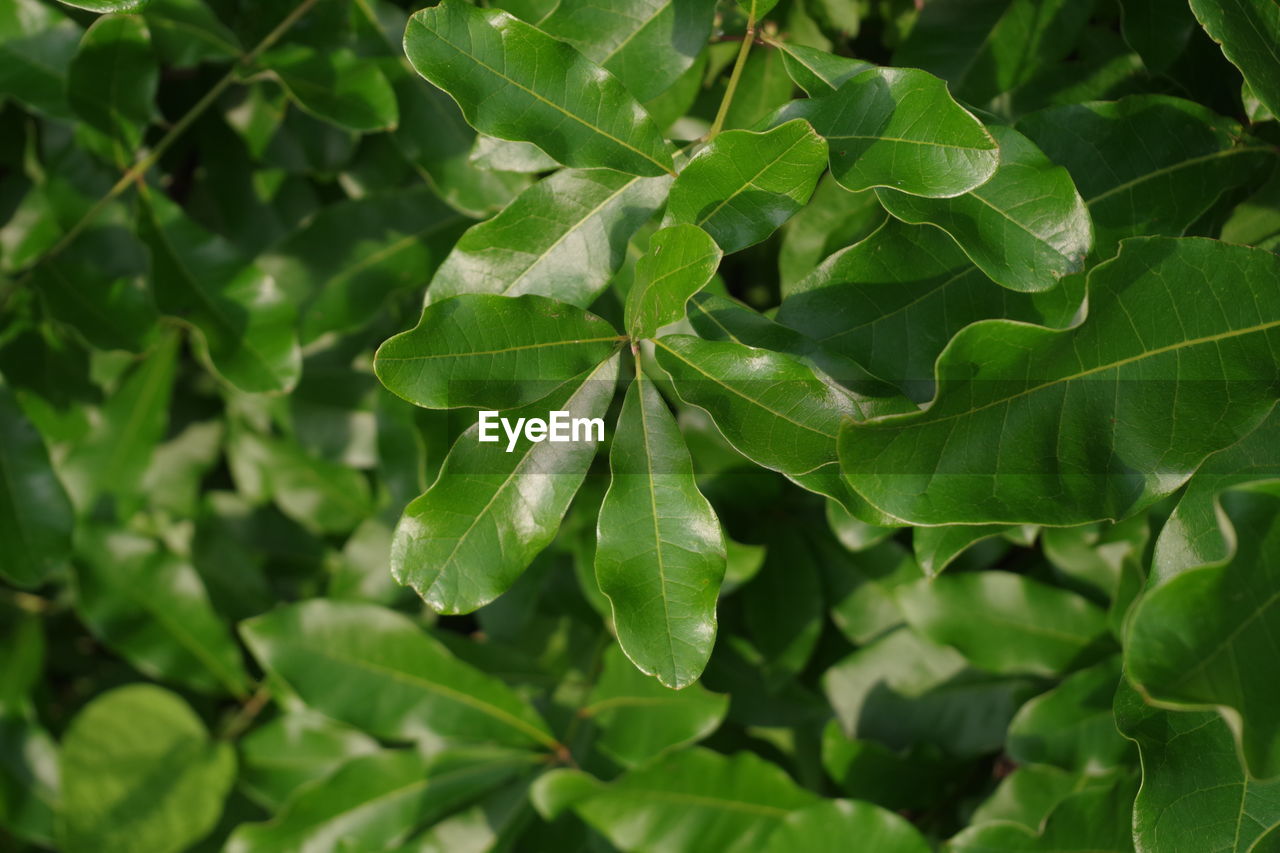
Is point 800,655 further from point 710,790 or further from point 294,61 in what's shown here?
point 294,61

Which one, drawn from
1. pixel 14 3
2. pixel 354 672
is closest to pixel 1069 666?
pixel 354 672

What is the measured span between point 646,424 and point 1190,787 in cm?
43

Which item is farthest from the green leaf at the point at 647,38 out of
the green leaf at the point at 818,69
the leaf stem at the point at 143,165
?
the leaf stem at the point at 143,165

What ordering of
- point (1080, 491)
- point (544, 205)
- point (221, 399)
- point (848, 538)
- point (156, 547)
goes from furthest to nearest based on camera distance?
point (221, 399)
point (156, 547)
point (848, 538)
point (544, 205)
point (1080, 491)

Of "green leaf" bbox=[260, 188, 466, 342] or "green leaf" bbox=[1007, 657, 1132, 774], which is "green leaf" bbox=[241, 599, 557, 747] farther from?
"green leaf" bbox=[1007, 657, 1132, 774]

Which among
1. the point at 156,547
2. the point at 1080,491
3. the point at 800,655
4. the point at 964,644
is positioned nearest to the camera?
the point at 1080,491

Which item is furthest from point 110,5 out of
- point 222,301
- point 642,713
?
point 642,713

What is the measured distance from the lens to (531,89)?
732 mm

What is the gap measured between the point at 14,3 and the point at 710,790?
1189 millimetres

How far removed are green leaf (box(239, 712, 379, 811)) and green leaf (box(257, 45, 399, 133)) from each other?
0.85 m

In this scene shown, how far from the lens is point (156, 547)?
4.84 feet

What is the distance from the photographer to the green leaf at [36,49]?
114cm

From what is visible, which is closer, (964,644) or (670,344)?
(670,344)

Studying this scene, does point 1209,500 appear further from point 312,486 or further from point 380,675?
point 312,486
